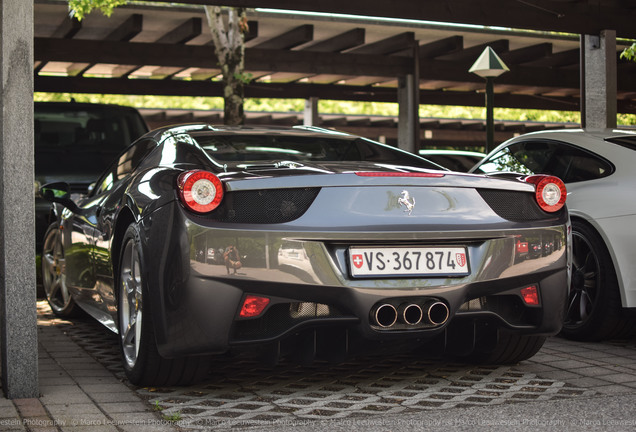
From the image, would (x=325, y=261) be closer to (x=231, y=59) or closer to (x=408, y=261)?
(x=408, y=261)

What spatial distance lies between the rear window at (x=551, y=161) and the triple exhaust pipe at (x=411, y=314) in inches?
71.0

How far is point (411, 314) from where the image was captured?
4.18 metres

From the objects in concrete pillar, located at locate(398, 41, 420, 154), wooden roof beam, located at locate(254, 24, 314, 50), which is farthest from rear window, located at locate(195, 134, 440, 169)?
concrete pillar, located at locate(398, 41, 420, 154)

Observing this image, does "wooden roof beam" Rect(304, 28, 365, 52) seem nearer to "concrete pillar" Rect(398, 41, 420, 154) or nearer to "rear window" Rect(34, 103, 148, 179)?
"concrete pillar" Rect(398, 41, 420, 154)

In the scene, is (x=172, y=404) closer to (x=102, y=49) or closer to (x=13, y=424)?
(x=13, y=424)

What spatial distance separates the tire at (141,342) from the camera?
433 cm

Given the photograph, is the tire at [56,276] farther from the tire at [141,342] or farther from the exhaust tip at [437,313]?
the exhaust tip at [437,313]

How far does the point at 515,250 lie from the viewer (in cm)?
436

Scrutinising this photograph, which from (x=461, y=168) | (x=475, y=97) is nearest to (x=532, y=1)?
(x=461, y=168)

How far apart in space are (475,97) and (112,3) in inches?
552

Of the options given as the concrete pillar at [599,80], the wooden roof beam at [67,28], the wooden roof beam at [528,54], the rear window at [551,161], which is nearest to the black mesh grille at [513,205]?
the rear window at [551,161]

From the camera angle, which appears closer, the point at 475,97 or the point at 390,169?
the point at 390,169

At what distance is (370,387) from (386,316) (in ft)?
1.73

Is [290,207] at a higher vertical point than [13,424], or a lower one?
higher
